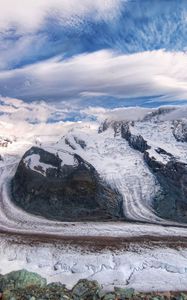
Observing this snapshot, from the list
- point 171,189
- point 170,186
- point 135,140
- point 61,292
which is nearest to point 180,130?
point 135,140

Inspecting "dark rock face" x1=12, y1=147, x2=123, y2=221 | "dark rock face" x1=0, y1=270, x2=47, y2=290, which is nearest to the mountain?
"dark rock face" x1=12, y1=147, x2=123, y2=221

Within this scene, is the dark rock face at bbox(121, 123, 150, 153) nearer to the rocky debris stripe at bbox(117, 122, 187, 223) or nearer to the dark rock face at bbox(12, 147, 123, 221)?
the rocky debris stripe at bbox(117, 122, 187, 223)

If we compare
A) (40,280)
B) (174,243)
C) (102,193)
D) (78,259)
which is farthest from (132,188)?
(40,280)

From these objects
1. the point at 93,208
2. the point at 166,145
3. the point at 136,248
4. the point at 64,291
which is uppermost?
the point at 166,145

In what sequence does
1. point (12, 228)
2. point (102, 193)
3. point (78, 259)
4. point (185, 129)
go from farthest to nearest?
point (185, 129) → point (102, 193) → point (12, 228) → point (78, 259)

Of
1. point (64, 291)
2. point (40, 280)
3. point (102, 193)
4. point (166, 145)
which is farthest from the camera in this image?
point (166, 145)

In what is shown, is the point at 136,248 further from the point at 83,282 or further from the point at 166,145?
the point at 166,145
